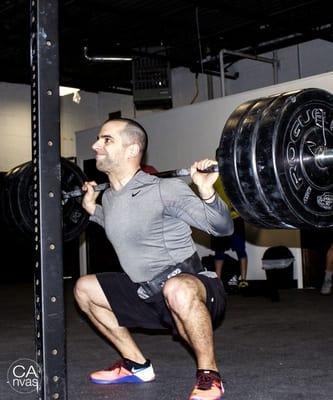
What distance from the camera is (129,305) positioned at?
93.9 inches

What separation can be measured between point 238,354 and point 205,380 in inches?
35.9

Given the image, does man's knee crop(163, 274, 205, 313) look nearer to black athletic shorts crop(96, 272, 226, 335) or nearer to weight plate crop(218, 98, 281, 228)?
black athletic shorts crop(96, 272, 226, 335)

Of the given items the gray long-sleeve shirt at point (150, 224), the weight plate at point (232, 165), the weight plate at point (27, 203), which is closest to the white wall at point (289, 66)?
the weight plate at point (27, 203)

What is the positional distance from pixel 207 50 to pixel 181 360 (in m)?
5.95

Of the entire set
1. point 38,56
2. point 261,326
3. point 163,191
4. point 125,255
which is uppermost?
point 38,56

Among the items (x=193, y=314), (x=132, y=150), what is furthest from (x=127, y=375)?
(x=132, y=150)

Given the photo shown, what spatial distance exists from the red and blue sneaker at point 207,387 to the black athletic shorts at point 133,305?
23cm

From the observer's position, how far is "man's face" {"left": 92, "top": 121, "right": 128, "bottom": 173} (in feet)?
7.66

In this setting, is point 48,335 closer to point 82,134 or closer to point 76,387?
point 76,387

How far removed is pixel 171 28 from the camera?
7.47 m

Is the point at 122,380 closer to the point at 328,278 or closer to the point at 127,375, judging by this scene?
the point at 127,375

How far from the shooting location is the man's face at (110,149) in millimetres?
2336

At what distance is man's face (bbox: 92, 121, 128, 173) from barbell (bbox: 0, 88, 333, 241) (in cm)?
50

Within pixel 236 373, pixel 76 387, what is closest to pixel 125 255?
pixel 76 387
